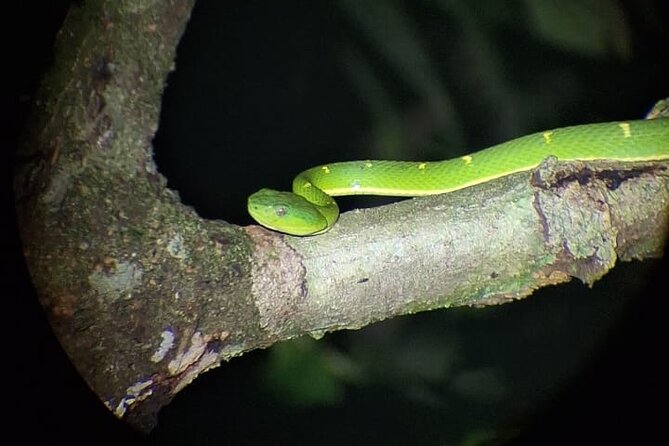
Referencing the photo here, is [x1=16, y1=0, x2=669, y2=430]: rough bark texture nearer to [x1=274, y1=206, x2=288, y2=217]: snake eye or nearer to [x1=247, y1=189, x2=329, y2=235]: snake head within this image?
[x1=247, y1=189, x2=329, y2=235]: snake head

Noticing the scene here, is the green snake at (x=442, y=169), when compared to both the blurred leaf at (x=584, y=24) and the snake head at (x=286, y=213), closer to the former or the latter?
the snake head at (x=286, y=213)

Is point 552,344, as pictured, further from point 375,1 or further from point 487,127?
point 375,1

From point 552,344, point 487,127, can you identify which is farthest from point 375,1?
point 552,344

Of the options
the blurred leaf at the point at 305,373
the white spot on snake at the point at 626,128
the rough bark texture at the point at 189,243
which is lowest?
the blurred leaf at the point at 305,373

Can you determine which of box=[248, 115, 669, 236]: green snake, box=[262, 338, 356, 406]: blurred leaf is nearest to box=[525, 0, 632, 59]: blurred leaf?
box=[248, 115, 669, 236]: green snake

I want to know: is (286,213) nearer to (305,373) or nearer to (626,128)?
(305,373)

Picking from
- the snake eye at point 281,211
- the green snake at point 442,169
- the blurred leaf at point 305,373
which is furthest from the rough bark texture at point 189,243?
the blurred leaf at point 305,373

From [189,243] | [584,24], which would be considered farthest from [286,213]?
[584,24]
